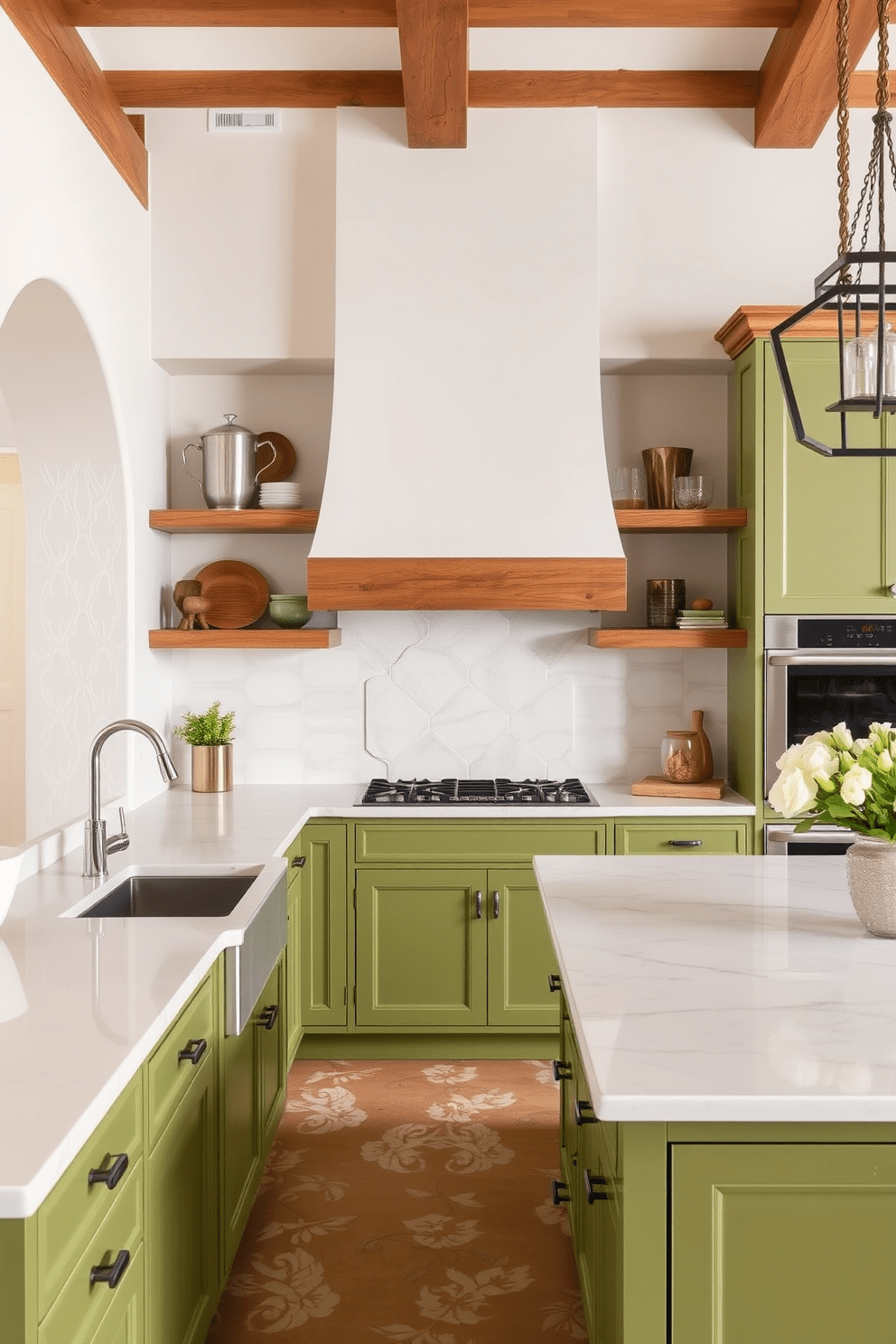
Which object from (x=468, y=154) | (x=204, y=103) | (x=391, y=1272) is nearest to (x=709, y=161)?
(x=468, y=154)

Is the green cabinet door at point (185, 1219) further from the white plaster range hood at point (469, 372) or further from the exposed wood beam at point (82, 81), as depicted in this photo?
the exposed wood beam at point (82, 81)

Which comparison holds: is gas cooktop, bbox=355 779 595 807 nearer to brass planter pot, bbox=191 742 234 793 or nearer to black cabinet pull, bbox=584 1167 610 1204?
brass planter pot, bbox=191 742 234 793

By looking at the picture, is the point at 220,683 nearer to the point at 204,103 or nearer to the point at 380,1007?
the point at 380,1007

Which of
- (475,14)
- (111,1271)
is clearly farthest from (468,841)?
(475,14)

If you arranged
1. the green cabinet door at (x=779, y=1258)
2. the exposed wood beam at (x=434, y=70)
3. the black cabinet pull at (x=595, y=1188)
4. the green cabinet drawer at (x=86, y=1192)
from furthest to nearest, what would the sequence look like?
1. the exposed wood beam at (x=434, y=70)
2. the black cabinet pull at (x=595, y=1188)
3. the green cabinet door at (x=779, y=1258)
4. the green cabinet drawer at (x=86, y=1192)

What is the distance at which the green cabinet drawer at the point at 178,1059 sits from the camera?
1.77 m

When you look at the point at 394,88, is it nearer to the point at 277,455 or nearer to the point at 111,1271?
the point at 277,455

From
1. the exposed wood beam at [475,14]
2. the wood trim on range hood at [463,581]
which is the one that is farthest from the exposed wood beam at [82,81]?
the wood trim on range hood at [463,581]

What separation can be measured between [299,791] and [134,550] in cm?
105

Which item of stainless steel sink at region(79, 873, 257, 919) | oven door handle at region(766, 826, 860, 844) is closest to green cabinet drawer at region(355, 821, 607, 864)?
oven door handle at region(766, 826, 860, 844)

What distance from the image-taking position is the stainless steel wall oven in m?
3.79

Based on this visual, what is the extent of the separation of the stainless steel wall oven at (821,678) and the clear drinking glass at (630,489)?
2.20ft

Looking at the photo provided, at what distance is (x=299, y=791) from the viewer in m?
4.17

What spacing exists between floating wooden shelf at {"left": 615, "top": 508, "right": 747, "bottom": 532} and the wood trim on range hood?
252 millimetres
